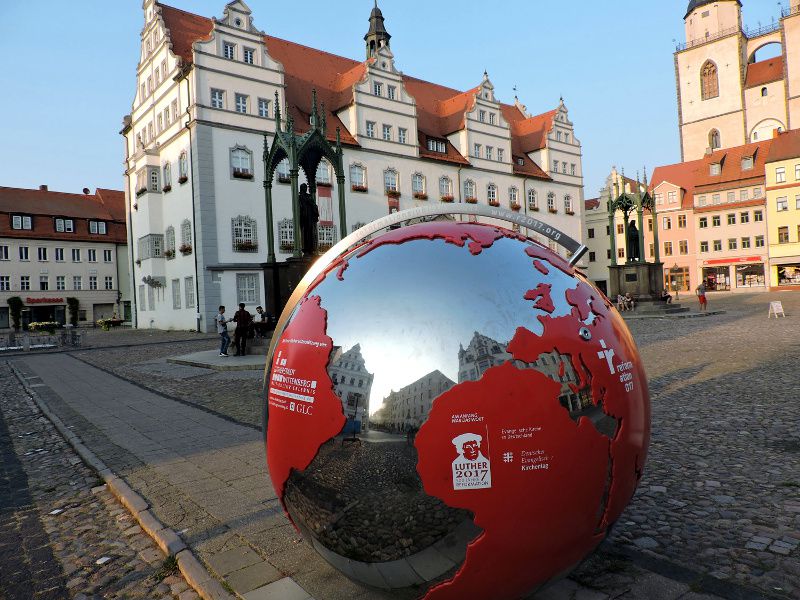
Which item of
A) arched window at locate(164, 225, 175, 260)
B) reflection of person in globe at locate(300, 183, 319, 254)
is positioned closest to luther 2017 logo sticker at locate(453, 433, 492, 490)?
reflection of person in globe at locate(300, 183, 319, 254)

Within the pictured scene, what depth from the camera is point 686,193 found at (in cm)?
5844

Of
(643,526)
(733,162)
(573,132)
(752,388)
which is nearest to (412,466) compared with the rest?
(643,526)

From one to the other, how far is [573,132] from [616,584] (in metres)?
55.7

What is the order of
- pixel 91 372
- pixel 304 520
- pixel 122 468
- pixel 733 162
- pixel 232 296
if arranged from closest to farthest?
pixel 304 520 → pixel 122 468 → pixel 91 372 → pixel 232 296 → pixel 733 162

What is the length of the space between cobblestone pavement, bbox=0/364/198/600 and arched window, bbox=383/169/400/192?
1321 inches

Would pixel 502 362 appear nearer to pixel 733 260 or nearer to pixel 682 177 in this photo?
pixel 733 260

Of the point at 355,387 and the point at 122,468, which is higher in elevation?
the point at 355,387

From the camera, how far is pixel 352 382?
2.48 metres

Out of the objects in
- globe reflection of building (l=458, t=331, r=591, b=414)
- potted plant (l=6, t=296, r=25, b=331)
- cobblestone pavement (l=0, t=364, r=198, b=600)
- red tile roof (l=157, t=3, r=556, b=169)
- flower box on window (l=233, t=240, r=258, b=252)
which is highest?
red tile roof (l=157, t=3, r=556, b=169)

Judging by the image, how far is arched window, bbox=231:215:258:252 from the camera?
103 ft

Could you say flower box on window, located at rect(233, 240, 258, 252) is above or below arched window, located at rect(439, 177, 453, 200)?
below

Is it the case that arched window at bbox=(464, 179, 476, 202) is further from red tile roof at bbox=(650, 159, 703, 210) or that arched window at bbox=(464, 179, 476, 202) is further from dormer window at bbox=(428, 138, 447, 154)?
red tile roof at bbox=(650, 159, 703, 210)

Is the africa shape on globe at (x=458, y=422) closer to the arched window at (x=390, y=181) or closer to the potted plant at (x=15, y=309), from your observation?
the arched window at (x=390, y=181)

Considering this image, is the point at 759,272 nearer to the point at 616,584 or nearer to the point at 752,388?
the point at 752,388
